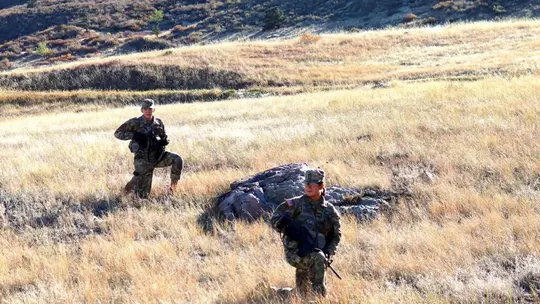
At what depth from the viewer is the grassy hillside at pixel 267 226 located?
516 centimetres

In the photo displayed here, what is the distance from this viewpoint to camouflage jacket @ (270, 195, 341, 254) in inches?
183

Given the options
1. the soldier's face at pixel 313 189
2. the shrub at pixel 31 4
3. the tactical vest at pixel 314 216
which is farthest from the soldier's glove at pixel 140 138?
the shrub at pixel 31 4

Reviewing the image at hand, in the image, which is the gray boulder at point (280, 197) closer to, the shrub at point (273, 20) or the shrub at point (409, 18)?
the shrub at point (409, 18)

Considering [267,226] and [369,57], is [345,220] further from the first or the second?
[369,57]

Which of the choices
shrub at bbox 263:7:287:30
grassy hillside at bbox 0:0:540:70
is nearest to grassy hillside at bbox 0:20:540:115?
grassy hillside at bbox 0:0:540:70

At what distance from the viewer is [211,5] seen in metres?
67.1

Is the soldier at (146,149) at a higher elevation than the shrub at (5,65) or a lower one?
higher

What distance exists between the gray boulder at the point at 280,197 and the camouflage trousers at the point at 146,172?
1255mm

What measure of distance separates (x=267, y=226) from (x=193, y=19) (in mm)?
58836

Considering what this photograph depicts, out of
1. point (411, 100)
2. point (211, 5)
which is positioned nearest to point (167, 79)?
point (411, 100)

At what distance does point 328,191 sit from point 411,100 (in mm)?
9018

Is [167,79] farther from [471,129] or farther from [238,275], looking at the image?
[238,275]

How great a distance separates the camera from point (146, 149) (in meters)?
8.77

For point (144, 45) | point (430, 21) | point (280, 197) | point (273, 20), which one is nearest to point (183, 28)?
point (144, 45)
